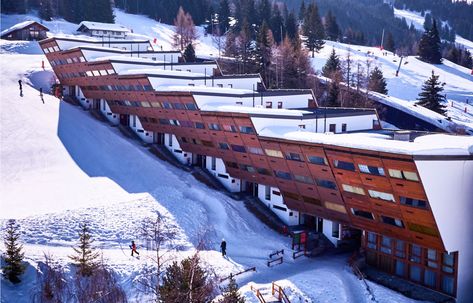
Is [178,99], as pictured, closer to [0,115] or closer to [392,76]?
[0,115]

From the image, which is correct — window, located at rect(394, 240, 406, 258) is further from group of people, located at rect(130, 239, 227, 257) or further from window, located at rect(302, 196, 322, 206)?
group of people, located at rect(130, 239, 227, 257)

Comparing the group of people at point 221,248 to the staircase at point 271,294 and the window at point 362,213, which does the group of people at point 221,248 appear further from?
the window at point 362,213

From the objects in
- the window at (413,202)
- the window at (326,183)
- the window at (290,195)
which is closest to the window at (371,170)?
the window at (413,202)

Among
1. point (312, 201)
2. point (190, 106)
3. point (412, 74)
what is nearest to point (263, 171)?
point (312, 201)

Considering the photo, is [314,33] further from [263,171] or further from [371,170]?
[371,170]

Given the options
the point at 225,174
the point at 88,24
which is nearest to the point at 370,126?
the point at 225,174
